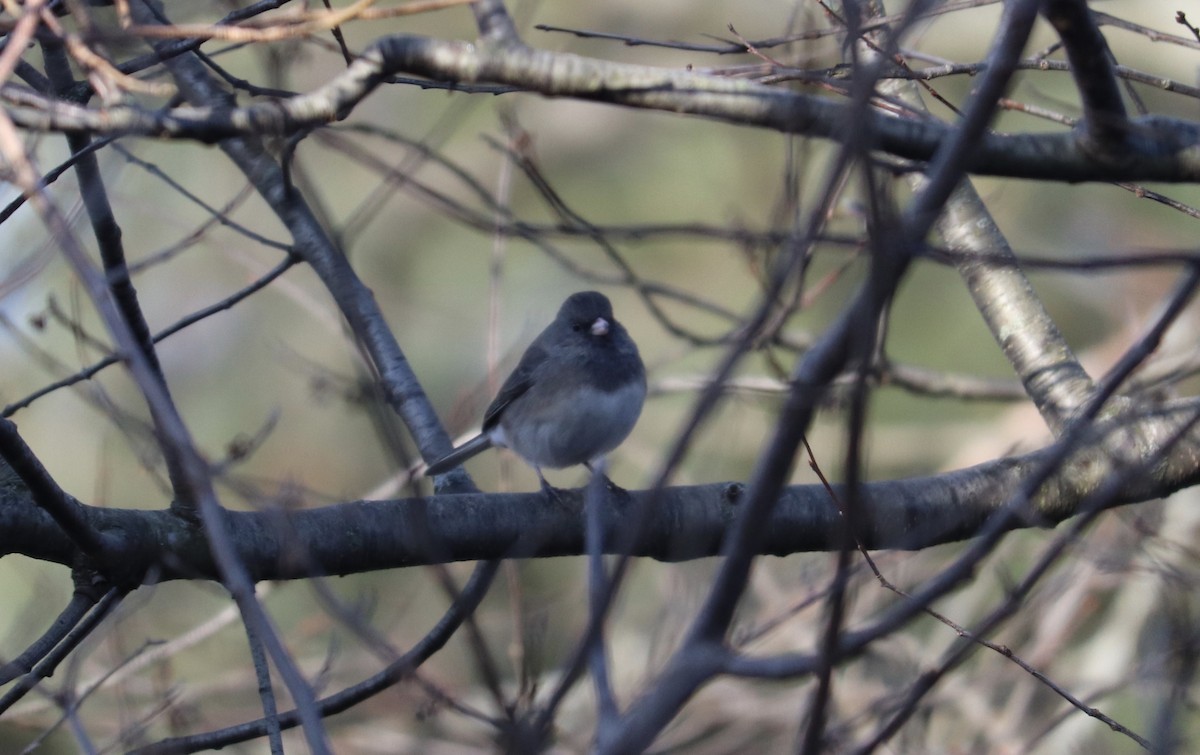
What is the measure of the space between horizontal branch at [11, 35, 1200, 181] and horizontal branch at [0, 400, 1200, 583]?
2.88 feet

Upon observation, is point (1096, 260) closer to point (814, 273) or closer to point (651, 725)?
point (651, 725)

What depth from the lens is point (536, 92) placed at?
1.56 metres

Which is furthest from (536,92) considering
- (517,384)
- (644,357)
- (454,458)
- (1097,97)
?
(644,357)

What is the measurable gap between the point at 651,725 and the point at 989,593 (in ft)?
17.1

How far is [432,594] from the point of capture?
674 cm

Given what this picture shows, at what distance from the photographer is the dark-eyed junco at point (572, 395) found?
3.55 metres

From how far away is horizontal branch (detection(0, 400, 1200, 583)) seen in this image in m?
2.18

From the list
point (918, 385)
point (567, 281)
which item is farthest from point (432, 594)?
point (918, 385)

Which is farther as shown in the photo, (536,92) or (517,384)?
→ (517,384)

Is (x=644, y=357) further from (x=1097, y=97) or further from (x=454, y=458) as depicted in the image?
(x=1097, y=97)

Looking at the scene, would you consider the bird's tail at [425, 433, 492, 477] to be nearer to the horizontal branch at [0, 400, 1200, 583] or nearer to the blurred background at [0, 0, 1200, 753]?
the blurred background at [0, 0, 1200, 753]

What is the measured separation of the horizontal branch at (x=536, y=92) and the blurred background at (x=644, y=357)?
66.9 inches

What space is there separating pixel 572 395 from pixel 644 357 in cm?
385

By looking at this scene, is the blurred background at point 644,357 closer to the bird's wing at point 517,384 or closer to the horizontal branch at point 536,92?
the bird's wing at point 517,384
